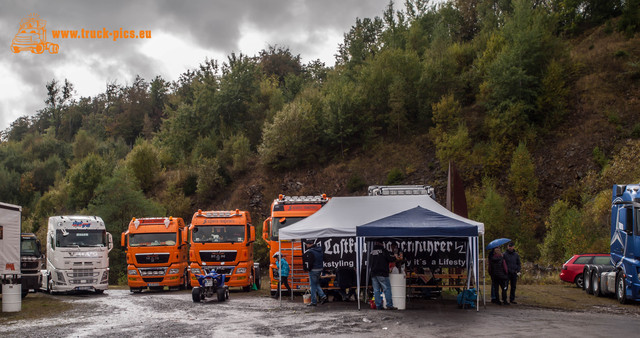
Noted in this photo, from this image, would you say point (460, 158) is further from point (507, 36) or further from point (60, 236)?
point (60, 236)

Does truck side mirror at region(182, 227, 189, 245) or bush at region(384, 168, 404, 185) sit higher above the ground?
bush at region(384, 168, 404, 185)

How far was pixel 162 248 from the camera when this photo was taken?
27.4m

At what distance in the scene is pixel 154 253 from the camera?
89.5ft

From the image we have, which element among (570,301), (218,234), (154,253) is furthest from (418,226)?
(154,253)

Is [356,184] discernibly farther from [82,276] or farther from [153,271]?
[82,276]

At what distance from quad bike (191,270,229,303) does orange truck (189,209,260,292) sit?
12.0ft

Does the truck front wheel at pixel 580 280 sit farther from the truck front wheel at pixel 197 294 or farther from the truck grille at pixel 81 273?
the truck grille at pixel 81 273

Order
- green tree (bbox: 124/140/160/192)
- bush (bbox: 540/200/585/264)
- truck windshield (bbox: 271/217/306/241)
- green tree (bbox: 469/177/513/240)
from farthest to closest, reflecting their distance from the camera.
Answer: green tree (bbox: 124/140/160/192) → green tree (bbox: 469/177/513/240) → bush (bbox: 540/200/585/264) → truck windshield (bbox: 271/217/306/241)

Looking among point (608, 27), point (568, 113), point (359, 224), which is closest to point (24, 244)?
point (359, 224)

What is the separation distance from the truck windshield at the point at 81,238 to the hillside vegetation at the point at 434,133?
2037cm

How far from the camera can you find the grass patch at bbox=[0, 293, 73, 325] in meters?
18.2

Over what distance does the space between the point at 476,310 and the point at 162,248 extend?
1534cm

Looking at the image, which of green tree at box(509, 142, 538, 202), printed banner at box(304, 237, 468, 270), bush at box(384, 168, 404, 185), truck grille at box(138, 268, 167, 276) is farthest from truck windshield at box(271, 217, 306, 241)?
bush at box(384, 168, 404, 185)

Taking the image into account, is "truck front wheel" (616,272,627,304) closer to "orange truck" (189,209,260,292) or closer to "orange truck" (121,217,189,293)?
"orange truck" (189,209,260,292)
